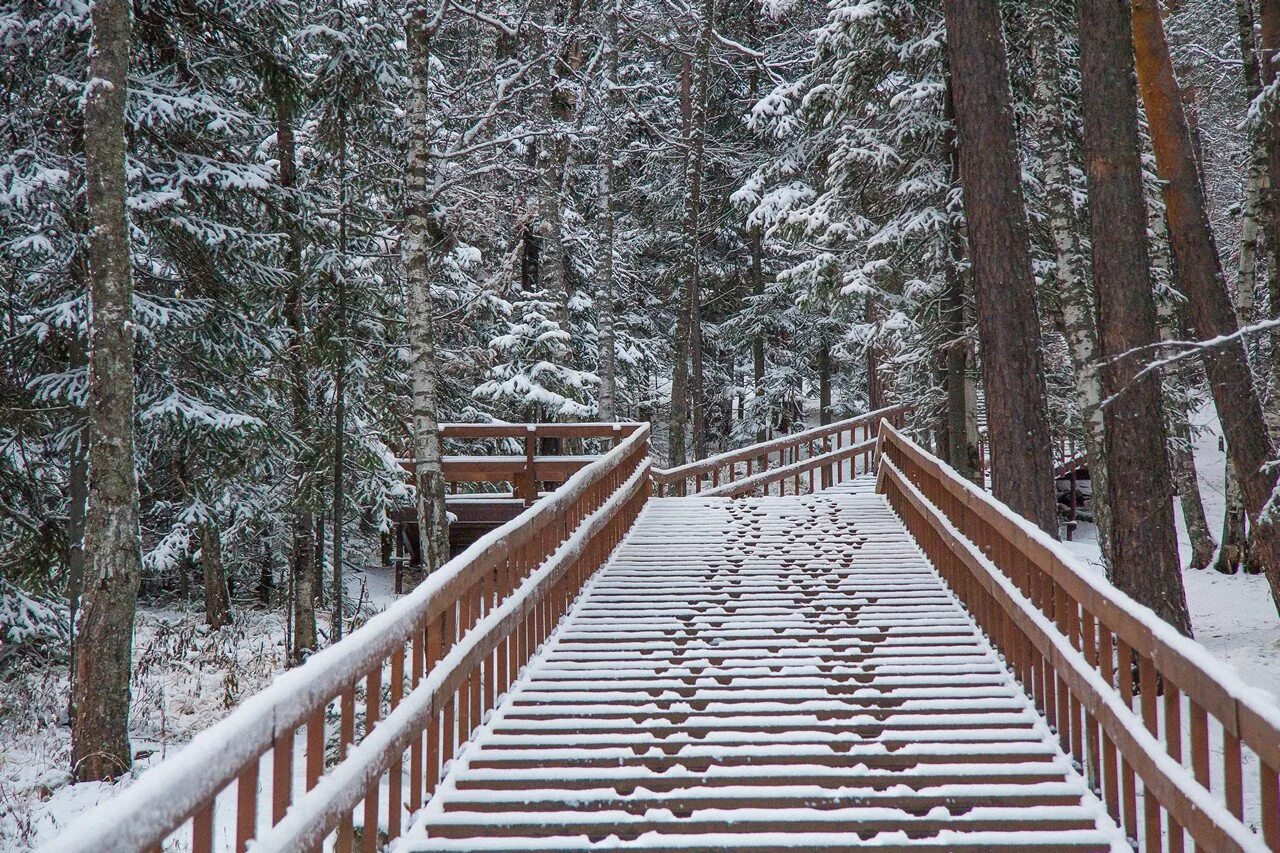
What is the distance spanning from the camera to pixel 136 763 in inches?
401

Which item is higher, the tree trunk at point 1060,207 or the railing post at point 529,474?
the tree trunk at point 1060,207

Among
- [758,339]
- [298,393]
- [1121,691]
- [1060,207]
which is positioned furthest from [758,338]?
[1121,691]

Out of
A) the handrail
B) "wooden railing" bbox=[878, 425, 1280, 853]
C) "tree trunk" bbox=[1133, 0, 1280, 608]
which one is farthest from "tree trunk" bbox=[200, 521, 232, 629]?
"tree trunk" bbox=[1133, 0, 1280, 608]

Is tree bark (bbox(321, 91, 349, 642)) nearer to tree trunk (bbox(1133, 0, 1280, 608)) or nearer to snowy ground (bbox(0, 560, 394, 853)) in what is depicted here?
snowy ground (bbox(0, 560, 394, 853))

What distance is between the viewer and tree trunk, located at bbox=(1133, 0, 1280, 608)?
10.9 m

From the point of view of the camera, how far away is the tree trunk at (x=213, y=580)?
17.6m

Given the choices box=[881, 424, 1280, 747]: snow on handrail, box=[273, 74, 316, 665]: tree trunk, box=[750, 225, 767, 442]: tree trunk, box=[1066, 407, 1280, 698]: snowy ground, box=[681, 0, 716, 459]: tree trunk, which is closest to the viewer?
box=[881, 424, 1280, 747]: snow on handrail

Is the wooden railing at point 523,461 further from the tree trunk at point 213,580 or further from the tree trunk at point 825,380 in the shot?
the tree trunk at point 825,380

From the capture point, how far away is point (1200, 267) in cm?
1155

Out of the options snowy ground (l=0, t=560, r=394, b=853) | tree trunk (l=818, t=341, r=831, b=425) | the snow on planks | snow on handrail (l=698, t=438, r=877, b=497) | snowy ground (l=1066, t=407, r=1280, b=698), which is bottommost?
snowy ground (l=0, t=560, r=394, b=853)

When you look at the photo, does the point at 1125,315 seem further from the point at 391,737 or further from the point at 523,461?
the point at 523,461

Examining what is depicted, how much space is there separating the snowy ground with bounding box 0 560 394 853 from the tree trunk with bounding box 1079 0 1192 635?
352 inches

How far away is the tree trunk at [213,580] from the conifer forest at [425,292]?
10 cm

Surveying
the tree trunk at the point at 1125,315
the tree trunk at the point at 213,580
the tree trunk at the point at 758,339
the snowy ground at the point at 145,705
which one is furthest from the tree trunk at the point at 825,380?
the tree trunk at the point at 1125,315
